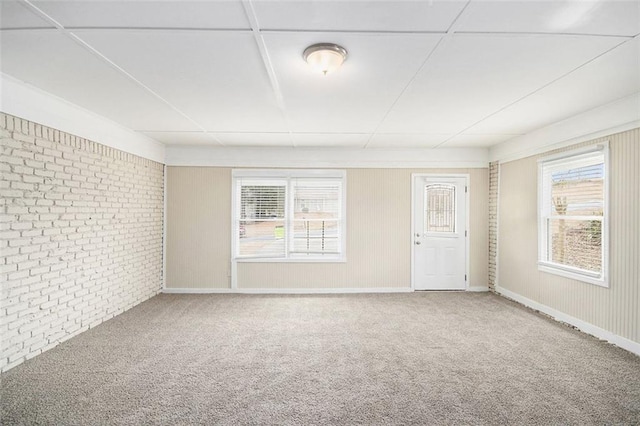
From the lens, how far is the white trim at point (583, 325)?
10.4 feet

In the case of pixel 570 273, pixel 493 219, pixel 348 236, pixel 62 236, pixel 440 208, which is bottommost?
pixel 570 273

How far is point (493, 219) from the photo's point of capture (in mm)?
5480

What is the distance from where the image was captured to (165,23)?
1929 millimetres

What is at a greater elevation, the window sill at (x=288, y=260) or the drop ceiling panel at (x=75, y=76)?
the drop ceiling panel at (x=75, y=76)

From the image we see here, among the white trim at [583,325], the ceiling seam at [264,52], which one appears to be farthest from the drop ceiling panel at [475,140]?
the ceiling seam at [264,52]

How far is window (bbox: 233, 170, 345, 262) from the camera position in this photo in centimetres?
555

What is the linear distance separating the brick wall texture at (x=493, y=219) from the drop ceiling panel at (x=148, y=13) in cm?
492

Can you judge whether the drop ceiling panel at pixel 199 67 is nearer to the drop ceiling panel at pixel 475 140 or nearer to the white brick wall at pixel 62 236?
the white brick wall at pixel 62 236

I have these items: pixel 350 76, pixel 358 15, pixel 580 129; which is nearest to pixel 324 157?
pixel 350 76

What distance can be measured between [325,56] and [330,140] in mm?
2749

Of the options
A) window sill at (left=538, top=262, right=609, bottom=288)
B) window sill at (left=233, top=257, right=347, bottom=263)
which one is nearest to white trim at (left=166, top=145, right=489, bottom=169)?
window sill at (left=233, top=257, right=347, bottom=263)

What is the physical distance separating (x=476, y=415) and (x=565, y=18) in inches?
101

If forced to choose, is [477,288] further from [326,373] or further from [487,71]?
[487,71]

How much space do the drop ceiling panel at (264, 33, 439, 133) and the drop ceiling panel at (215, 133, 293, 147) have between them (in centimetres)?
77
